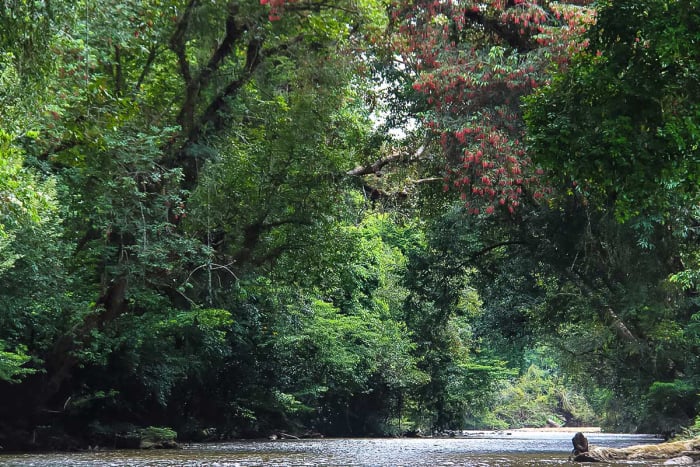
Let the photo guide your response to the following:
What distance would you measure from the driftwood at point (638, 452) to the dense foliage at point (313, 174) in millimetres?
3689

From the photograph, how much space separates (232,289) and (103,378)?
24.6 feet

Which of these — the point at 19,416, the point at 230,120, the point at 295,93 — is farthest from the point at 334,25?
the point at 19,416

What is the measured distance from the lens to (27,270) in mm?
14727

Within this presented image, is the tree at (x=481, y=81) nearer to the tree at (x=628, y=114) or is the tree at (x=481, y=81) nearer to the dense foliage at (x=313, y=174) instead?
the dense foliage at (x=313, y=174)

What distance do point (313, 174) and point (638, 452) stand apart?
9.28 metres

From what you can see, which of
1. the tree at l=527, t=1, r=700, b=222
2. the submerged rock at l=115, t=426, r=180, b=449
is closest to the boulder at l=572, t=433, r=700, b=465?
the tree at l=527, t=1, r=700, b=222

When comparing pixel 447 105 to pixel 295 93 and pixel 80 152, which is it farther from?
pixel 80 152

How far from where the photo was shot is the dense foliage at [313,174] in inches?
337

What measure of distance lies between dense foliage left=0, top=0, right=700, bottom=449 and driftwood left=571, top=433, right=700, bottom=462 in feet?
12.1

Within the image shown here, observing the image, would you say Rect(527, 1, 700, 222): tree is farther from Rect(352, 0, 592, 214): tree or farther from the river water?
the river water

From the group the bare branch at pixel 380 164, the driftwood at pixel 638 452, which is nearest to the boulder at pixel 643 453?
the driftwood at pixel 638 452

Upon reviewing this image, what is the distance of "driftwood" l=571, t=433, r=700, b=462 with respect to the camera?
15.5 meters

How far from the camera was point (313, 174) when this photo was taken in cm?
1470

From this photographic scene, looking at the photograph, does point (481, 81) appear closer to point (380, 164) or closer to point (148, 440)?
point (380, 164)
